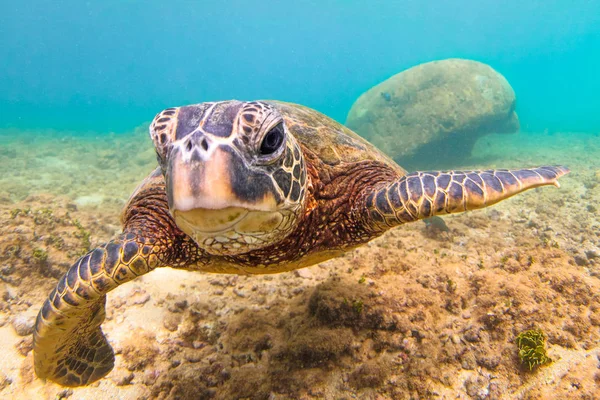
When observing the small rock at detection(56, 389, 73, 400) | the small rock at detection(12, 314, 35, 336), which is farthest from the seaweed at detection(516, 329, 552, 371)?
the small rock at detection(12, 314, 35, 336)

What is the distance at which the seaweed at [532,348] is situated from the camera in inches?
94.8

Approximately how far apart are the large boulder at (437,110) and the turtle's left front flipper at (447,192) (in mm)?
11450

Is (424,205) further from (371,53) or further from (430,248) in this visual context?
(371,53)

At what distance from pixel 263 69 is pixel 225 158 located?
178 meters

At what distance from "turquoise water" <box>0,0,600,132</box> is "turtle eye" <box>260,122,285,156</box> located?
80.4 metres

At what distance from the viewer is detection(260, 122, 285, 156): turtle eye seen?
1.58 m

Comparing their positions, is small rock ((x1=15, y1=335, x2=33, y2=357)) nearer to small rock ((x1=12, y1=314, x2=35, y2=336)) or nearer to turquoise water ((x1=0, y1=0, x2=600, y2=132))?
small rock ((x1=12, y1=314, x2=35, y2=336))

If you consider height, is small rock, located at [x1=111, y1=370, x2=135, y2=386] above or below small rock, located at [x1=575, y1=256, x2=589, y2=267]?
above

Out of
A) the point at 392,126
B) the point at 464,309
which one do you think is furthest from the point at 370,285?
the point at 392,126

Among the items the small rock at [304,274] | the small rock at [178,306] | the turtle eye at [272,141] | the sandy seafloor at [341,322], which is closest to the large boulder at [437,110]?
the sandy seafloor at [341,322]

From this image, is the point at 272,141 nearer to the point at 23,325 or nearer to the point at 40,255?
the point at 23,325

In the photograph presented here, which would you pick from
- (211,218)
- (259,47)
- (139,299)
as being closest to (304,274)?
(139,299)

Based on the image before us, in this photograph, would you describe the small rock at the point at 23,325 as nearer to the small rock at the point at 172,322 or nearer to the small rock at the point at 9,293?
the small rock at the point at 9,293

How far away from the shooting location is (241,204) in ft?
4.56
